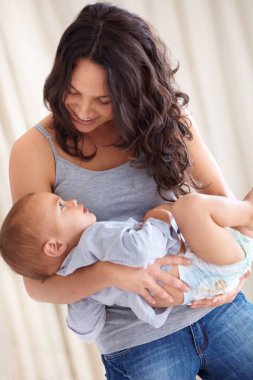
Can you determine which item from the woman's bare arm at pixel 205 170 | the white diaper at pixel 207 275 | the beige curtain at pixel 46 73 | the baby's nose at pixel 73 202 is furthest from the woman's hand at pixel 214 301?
the beige curtain at pixel 46 73

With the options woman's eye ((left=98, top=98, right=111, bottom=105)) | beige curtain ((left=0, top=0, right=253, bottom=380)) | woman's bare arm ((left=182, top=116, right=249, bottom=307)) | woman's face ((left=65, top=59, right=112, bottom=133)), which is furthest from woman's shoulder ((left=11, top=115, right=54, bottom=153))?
beige curtain ((left=0, top=0, right=253, bottom=380))

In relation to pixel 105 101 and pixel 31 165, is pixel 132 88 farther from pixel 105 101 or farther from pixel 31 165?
pixel 31 165

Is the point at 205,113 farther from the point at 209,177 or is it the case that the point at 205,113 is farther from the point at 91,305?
the point at 91,305

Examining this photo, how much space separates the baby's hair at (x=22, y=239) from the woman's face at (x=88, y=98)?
253 mm

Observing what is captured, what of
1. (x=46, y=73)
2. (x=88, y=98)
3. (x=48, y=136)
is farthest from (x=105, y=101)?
A: (x=46, y=73)

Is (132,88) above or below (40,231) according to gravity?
above

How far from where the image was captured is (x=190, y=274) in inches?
59.9

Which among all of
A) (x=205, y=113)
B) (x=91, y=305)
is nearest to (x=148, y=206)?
(x=91, y=305)

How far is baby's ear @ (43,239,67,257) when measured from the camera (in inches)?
58.2

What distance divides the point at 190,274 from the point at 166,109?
47 centimetres

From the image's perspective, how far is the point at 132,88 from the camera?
1.55 meters

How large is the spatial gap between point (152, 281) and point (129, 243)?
0.46 ft

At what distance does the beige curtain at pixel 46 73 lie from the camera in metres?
2.19

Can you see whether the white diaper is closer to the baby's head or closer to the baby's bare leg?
the baby's bare leg
